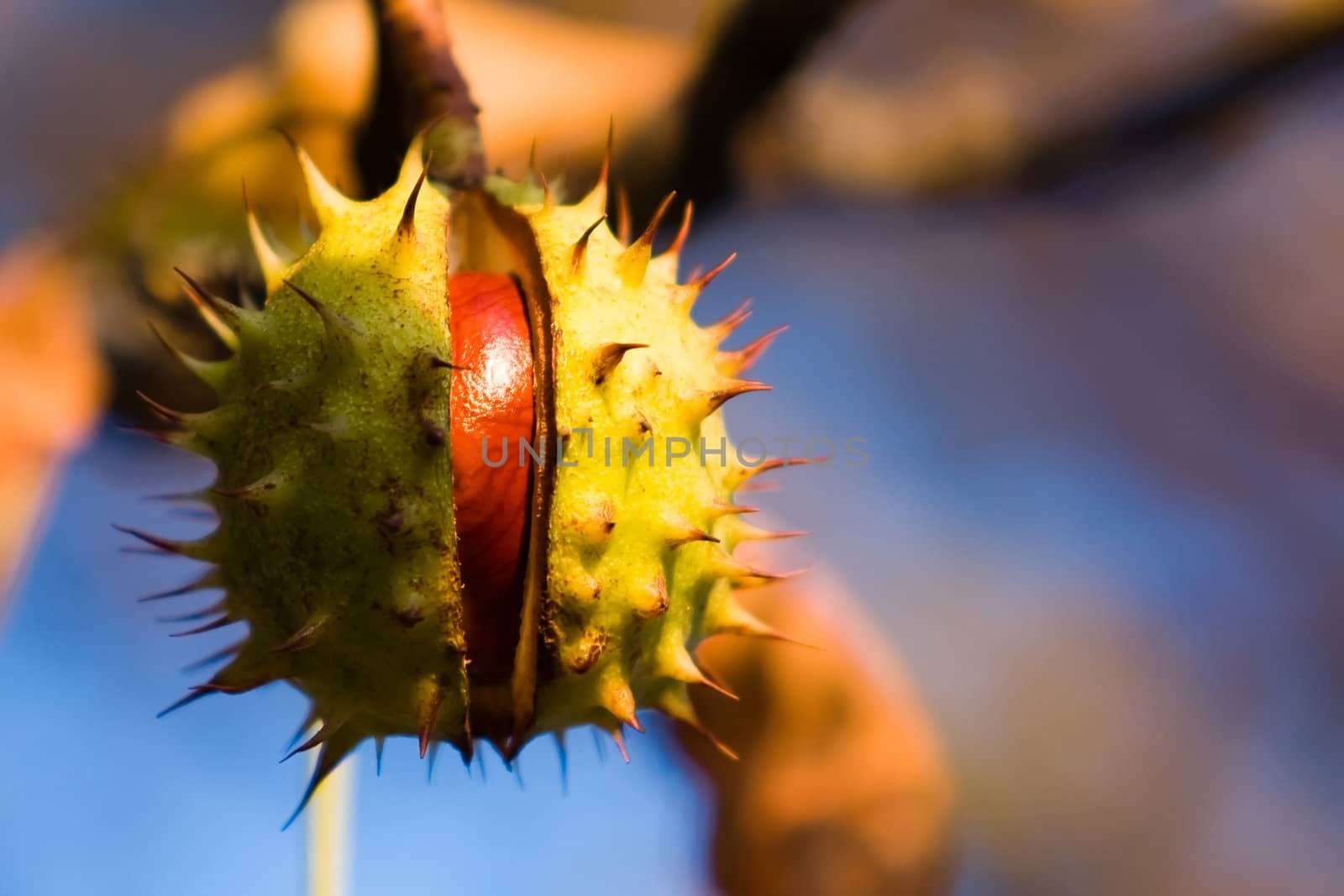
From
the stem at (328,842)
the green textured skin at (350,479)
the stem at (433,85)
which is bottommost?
the stem at (328,842)

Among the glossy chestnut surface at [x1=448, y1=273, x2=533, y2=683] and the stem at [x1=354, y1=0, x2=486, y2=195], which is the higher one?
the stem at [x1=354, y1=0, x2=486, y2=195]

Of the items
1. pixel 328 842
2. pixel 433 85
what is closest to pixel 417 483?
pixel 433 85

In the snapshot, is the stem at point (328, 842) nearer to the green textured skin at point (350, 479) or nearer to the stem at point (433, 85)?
the green textured skin at point (350, 479)

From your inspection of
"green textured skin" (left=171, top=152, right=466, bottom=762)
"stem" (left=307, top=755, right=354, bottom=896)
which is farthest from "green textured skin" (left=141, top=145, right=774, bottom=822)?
"stem" (left=307, top=755, right=354, bottom=896)

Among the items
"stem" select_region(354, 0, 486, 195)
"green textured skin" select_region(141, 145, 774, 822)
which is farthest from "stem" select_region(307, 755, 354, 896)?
"stem" select_region(354, 0, 486, 195)

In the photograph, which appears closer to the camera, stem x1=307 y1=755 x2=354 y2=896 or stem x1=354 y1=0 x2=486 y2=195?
stem x1=354 y1=0 x2=486 y2=195

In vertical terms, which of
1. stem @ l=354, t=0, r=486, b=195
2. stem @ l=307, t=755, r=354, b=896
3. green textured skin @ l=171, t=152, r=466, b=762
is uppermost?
stem @ l=354, t=0, r=486, b=195

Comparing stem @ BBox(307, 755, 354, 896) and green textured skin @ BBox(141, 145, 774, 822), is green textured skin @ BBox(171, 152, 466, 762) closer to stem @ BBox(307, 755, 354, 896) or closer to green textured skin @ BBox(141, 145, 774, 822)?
green textured skin @ BBox(141, 145, 774, 822)

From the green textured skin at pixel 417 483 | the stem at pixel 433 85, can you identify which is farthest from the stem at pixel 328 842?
the stem at pixel 433 85

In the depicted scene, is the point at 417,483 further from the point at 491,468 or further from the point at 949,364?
the point at 949,364
